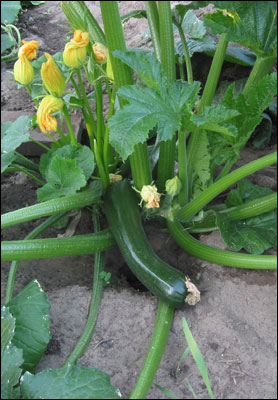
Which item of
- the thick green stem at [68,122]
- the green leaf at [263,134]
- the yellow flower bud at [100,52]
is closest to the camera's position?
the yellow flower bud at [100,52]

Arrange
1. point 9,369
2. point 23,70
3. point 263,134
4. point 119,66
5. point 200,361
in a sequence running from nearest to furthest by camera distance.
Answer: point 9,369, point 200,361, point 119,66, point 23,70, point 263,134

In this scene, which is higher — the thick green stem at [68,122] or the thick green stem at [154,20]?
the thick green stem at [154,20]

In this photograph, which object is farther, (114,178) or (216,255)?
(114,178)

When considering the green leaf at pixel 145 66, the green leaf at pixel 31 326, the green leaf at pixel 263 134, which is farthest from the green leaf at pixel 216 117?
the green leaf at pixel 263 134

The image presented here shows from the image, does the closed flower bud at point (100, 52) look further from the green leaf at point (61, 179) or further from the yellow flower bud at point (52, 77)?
the green leaf at point (61, 179)

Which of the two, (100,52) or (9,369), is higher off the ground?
(100,52)

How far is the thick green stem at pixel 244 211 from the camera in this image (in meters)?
1.56

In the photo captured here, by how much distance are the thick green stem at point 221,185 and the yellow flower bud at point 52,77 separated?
23.4 inches

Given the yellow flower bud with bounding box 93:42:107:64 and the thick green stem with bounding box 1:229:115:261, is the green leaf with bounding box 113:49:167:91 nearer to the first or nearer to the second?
the yellow flower bud with bounding box 93:42:107:64

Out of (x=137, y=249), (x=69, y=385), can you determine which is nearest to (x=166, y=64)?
(x=137, y=249)

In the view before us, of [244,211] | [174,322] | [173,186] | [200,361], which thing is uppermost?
[173,186]

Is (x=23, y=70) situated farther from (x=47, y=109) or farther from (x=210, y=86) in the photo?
(x=210, y=86)

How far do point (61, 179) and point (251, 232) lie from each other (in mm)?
686

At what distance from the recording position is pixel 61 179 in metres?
1.57
